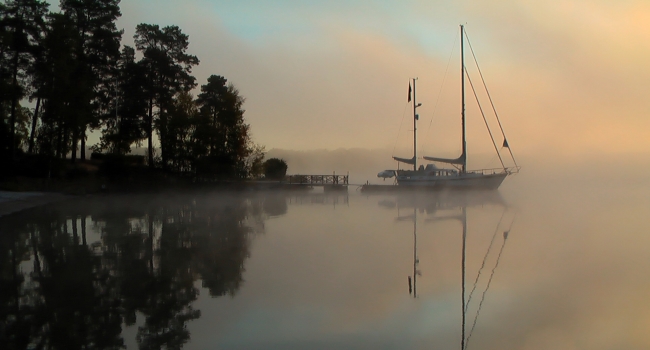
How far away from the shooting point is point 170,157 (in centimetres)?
5081

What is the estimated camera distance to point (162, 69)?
161ft

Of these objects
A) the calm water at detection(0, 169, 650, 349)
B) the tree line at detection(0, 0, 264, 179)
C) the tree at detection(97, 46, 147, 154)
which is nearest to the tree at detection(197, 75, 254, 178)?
the tree line at detection(0, 0, 264, 179)

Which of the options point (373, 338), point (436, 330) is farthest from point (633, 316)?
point (373, 338)

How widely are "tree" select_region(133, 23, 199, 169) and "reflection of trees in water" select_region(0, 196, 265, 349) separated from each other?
87.5ft

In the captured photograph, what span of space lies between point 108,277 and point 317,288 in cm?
461

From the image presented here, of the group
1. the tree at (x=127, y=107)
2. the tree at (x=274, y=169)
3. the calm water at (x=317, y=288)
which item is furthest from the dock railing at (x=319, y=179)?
the calm water at (x=317, y=288)

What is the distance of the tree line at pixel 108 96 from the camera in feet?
134

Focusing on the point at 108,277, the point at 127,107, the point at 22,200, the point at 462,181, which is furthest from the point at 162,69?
the point at 108,277

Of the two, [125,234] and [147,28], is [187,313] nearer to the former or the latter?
[125,234]

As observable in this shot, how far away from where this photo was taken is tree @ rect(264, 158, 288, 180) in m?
65.7

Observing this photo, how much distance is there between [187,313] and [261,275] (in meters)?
3.42

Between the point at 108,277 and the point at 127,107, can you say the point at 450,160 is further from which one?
the point at 108,277

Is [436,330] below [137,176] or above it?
below

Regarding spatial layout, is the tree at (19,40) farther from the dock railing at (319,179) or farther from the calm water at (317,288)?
the dock railing at (319,179)
